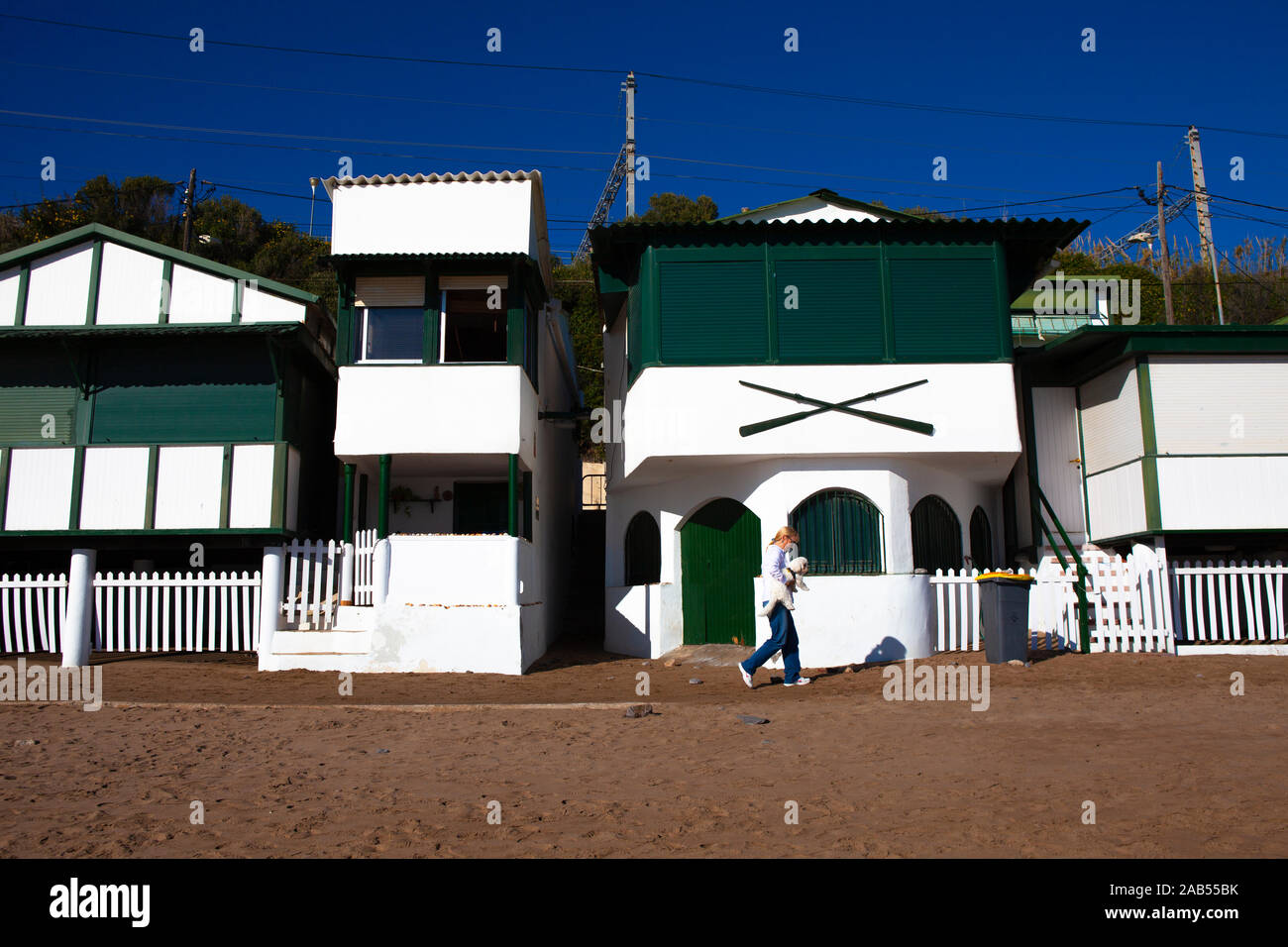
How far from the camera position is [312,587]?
13297mm

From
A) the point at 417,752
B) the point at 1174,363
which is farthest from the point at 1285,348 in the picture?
the point at 417,752

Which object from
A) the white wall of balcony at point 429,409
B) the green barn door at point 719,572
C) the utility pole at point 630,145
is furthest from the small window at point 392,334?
the utility pole at point 630,145

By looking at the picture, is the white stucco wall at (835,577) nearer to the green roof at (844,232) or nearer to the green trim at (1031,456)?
the green trim at (1031,456)

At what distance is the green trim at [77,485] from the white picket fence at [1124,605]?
13.1 metres

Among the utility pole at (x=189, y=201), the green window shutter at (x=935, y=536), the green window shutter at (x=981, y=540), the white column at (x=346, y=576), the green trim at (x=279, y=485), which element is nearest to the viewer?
the white column at (x=346, y=576)

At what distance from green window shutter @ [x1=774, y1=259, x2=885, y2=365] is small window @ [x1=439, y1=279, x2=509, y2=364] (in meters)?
4.33

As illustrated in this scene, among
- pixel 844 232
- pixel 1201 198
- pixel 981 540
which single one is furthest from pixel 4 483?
pixel 1201 198

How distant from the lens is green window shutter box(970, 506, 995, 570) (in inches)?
576

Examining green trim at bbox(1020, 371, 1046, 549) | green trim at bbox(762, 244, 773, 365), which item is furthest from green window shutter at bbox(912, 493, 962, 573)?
green trim at bbox(762, 244, 773, 365)

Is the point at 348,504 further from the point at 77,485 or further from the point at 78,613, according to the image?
the point at 77,485

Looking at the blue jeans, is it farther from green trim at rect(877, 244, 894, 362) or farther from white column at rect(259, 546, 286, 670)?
white column at rect(259, 546, 286, 670)

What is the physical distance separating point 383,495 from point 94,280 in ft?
21.3

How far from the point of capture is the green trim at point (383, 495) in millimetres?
13023

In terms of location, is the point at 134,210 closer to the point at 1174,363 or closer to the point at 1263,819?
the point at 1174,363
